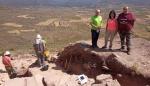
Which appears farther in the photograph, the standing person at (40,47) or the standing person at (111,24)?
the standing person at (40,47)

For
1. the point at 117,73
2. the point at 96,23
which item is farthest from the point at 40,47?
the point at 117,73

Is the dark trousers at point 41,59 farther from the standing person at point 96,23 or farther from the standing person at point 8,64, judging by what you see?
the standing person at point 96,23

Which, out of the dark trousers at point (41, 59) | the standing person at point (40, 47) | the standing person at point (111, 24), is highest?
the standing person at point (111, 24)

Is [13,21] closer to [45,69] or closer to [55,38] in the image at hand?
[55,38]

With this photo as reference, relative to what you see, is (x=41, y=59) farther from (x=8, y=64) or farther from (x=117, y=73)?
(x=117, y=73)

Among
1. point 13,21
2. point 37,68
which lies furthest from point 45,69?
point 13,21

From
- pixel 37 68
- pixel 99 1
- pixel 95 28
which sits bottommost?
pixel 99 1

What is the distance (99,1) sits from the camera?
445 ft

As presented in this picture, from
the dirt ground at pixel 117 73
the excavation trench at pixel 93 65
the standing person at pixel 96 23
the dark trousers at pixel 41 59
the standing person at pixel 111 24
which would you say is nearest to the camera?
the dirt ground at pixel 117 73

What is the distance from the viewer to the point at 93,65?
61.7 ft

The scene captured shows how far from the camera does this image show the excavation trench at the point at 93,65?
1667 cm

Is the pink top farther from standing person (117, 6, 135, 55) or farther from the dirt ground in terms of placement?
the dirt ground

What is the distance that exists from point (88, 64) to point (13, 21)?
5655 centimetres

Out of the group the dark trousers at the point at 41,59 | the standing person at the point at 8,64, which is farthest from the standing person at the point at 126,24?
the standing person at the point at 8,64
